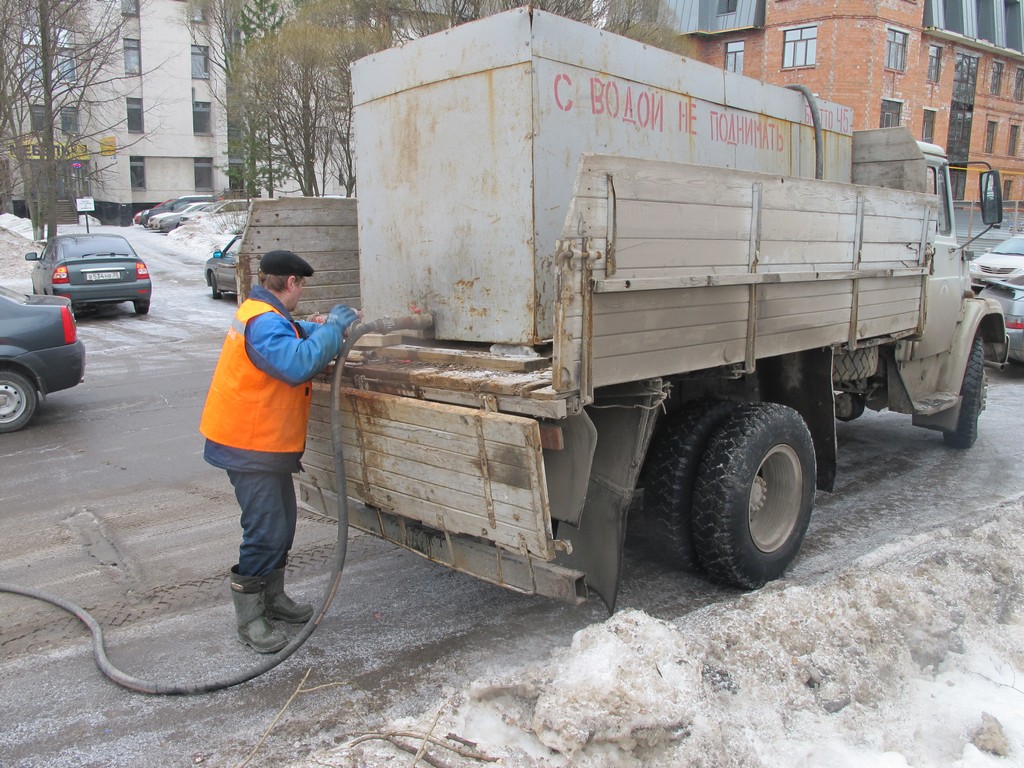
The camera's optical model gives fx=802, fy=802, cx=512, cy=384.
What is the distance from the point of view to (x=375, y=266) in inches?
182

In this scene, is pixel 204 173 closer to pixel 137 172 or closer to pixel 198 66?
pixel 137 172

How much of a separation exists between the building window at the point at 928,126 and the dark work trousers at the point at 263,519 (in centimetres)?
4462

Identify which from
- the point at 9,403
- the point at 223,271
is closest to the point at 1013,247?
the point at 9,403

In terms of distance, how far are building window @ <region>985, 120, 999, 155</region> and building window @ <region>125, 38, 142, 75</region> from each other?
157 ft

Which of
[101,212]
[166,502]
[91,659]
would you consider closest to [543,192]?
[91,659]

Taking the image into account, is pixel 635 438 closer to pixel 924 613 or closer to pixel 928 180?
pixel 924 613

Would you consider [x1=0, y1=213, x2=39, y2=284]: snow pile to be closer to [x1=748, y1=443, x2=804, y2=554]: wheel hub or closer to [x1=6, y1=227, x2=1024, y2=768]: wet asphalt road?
[x1=6, y1=227, x2=1024, y2=768]: wet asphalt road

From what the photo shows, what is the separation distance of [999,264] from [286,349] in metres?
14.0

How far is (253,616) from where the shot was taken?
12.3 ft

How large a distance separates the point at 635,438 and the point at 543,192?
48.2 inches

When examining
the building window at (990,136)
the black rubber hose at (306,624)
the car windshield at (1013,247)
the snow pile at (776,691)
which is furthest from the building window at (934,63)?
the black rubber hose at (306,624)

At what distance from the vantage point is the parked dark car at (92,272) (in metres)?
15.3

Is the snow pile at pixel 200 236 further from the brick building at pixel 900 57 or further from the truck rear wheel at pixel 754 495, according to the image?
the truck rear wheel at pixel 754 495

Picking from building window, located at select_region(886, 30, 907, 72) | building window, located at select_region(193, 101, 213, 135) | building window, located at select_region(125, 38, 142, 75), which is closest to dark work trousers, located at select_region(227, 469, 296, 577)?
building window, located at select_region(886, 30, 907, 72)
